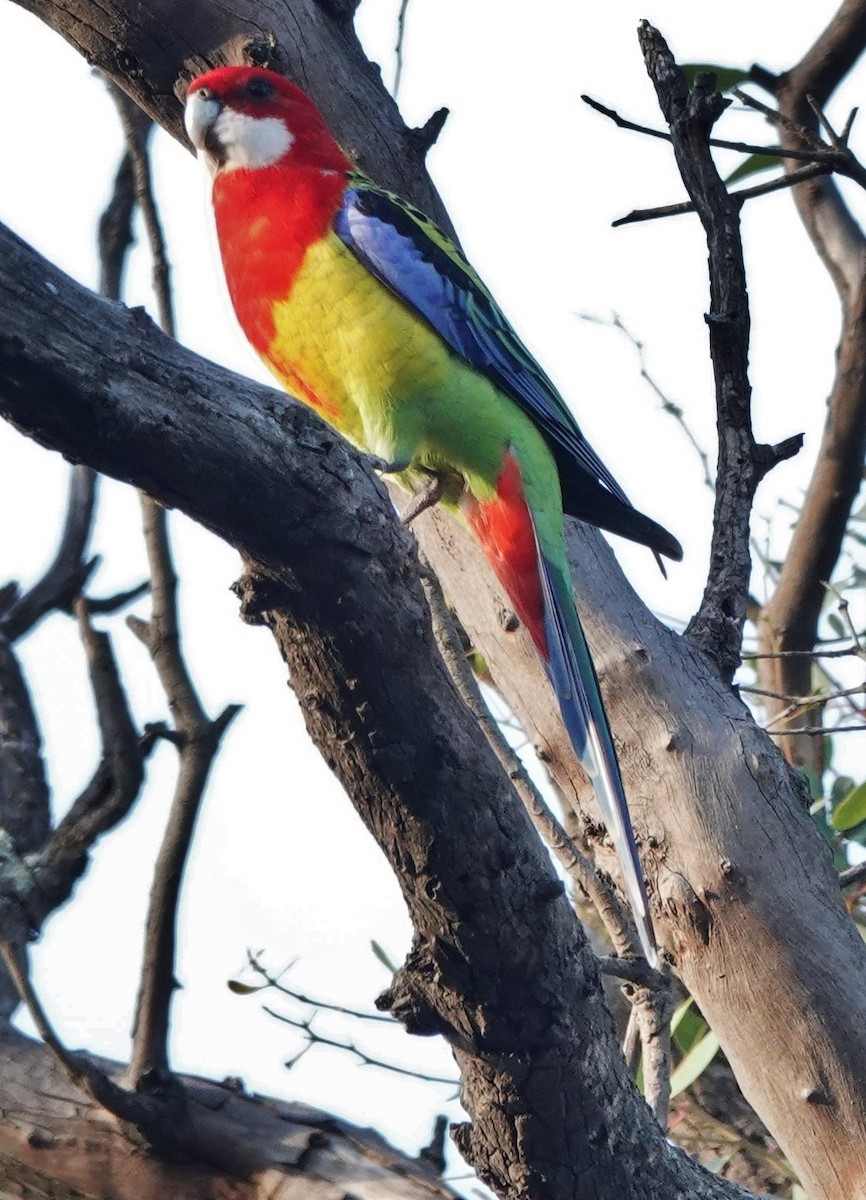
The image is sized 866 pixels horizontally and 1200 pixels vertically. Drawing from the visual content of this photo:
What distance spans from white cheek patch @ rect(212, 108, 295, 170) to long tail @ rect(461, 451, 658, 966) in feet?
2.68

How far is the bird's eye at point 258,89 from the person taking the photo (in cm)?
270

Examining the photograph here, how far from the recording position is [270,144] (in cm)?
274

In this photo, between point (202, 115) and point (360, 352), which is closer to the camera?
point (360, 352)

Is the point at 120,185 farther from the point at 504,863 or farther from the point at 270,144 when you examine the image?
the point at 504,863

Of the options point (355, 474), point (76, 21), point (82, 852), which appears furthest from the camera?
point (76, 21)

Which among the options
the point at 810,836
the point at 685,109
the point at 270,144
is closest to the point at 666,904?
the point at 810,836

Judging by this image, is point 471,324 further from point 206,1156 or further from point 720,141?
point 206,1156

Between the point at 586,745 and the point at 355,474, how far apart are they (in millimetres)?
704

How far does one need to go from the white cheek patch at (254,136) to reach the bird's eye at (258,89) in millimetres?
40

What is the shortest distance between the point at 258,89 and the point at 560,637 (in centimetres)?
129

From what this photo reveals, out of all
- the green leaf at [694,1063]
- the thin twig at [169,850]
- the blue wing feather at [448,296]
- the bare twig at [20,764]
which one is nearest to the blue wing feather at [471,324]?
the blue wing feather at [448,296]

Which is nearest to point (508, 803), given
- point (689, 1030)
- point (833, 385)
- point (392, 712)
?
point (392, 712)

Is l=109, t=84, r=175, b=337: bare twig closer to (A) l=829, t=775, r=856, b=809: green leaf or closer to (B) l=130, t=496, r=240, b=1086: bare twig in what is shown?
(B) l=130, t=496, r=240, b=1086: bare twig

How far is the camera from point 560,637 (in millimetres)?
2279
